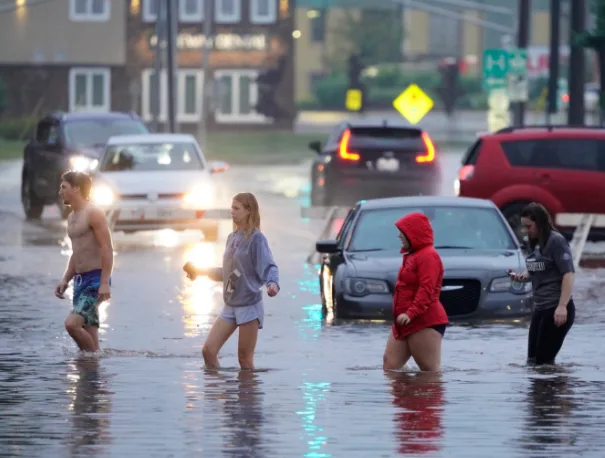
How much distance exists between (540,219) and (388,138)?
20.3m

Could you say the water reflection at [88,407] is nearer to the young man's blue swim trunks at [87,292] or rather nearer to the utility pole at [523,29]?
the young man's blue swim trunks at [87,292]

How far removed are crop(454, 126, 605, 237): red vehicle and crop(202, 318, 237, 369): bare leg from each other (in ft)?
41.2

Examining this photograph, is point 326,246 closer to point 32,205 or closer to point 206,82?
point 32,205

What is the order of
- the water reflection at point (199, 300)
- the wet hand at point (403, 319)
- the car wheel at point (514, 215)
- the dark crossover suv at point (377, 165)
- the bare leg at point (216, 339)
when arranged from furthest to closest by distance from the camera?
the dark crossover suv at point (377, 165)
the car wheel at point (514, 215)
the water reflection at point (199, 300)
the bare leg at point (216, 339)
the wet hand at point (403, 319)

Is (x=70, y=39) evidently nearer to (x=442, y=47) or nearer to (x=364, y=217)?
(x=442, y=47)

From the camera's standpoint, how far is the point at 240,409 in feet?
38.9

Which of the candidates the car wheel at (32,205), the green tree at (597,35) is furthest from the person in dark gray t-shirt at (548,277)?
the green tree at (597,35)

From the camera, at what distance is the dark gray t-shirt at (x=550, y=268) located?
542 inches

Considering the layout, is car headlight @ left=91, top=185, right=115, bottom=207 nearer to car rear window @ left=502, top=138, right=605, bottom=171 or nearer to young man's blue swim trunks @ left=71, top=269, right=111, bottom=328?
car rear window @ left=502, top=138, right=605, bottom=171

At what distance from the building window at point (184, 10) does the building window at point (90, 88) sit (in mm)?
3249

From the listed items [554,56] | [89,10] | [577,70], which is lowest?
[577,70]

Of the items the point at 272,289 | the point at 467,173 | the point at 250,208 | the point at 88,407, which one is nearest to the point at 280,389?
the point at 272,289

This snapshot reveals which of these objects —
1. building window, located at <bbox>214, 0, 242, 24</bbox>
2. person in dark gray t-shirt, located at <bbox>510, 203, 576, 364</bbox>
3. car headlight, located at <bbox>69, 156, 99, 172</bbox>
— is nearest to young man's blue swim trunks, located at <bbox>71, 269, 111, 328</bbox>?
person in dark gray t-shirt, located at <bbox>510, 203, 576, 364</bbox>

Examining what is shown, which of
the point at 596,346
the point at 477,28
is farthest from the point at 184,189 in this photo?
the point at 477,28
